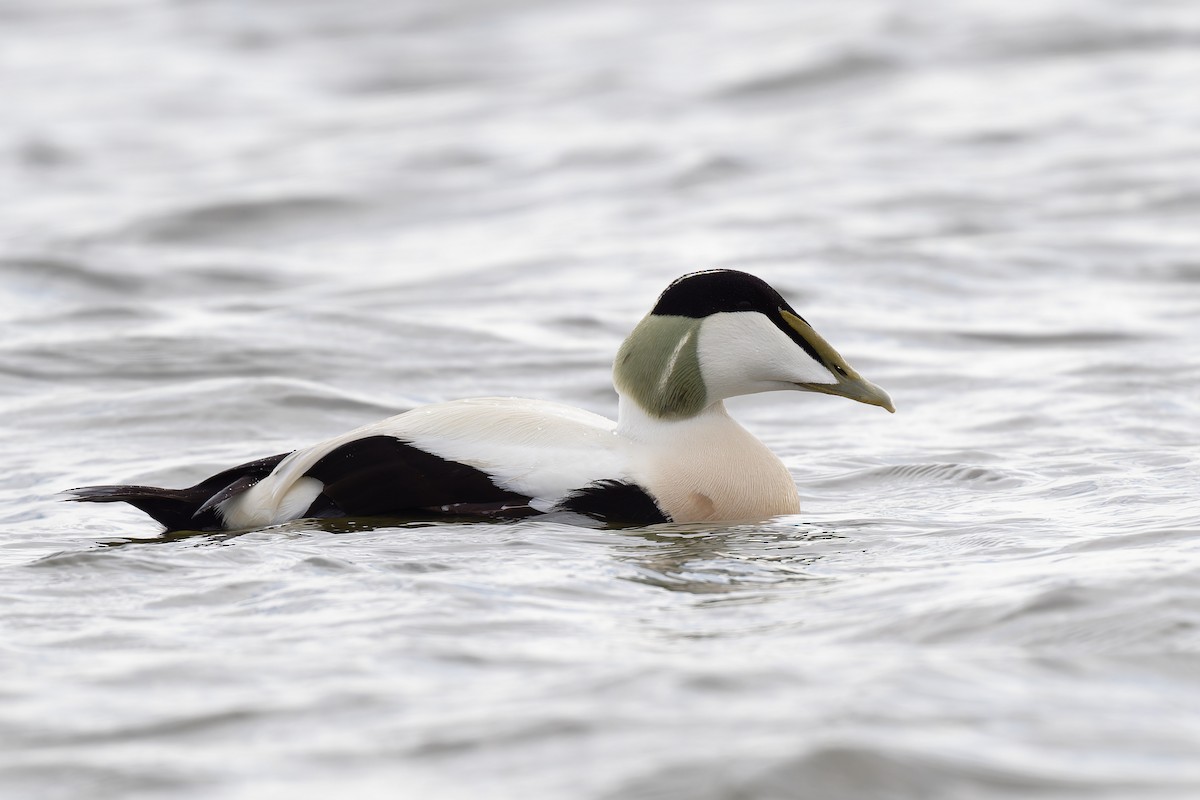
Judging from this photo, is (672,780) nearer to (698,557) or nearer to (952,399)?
(698,557)

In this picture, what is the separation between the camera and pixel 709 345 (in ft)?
20.5

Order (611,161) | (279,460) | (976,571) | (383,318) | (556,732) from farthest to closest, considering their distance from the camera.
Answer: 1. (611,161)
2. (383,318)
3. (279,460)
4. (976,571)
5. (556,732)

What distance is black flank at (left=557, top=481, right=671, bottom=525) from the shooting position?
5.94 m

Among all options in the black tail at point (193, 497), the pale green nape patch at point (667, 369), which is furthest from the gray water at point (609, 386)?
the pale green nape patch at point (667, 369)

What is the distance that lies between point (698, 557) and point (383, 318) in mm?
5339

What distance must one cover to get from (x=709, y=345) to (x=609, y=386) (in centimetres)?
320

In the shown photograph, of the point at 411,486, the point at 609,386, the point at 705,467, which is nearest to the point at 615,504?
the point at 705,467

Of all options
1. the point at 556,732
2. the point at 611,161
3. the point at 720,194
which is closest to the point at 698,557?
the point at 556,732

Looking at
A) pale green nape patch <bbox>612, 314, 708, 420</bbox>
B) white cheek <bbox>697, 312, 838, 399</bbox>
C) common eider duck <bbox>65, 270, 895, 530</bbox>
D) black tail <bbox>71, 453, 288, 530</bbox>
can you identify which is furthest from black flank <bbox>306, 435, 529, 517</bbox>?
white cheek <bbox>697, 312, 838, 399</bbox>

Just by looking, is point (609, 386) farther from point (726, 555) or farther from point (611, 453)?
point (726, 555)

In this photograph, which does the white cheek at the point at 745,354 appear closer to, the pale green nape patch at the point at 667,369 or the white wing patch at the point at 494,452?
the pale green nape patch at the point at 667,369

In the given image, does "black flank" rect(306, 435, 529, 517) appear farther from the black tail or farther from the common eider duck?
the black tail

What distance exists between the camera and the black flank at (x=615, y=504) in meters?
5.94

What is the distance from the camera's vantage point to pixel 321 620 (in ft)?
16.3
